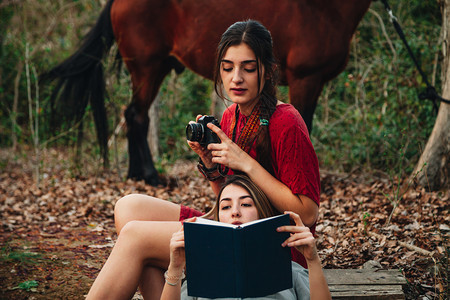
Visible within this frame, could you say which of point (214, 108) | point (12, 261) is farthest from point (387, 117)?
point (12, 261)

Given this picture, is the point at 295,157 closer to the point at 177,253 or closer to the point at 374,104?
the point at 177,253

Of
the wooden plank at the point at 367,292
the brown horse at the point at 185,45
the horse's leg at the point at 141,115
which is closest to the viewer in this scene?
the wooden plank at the point at 367,292

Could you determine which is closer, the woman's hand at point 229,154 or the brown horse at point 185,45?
the woman's hand at point 229,154

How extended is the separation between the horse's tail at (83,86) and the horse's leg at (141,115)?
12.8 inches

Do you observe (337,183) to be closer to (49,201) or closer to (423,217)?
(423,217)

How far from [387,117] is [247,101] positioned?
4.26 metres

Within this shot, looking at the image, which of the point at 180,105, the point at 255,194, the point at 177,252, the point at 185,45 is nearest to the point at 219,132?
the point at 255,194

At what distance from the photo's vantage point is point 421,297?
2365 mm

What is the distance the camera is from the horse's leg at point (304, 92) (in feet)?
13.1

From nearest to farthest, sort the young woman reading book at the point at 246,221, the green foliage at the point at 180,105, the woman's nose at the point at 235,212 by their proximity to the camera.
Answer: the young woman reading book at the point at 246,221
the woman's nose at the point at 235,212
the green foliage at the point at 180,105

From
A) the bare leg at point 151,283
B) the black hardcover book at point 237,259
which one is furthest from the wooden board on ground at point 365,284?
the bare leg at point 151,283

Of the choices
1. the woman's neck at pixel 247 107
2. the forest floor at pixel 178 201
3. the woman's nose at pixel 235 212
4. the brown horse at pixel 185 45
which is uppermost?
the brown horse at pixel 185 45

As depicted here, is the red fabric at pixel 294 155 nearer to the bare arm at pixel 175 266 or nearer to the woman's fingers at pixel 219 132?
the woman's fingers at pixel 219 132

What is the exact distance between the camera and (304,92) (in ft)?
13.2
